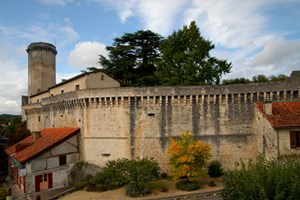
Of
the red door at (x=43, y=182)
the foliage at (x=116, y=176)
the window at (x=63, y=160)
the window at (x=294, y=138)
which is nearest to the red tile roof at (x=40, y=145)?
the window at (x=63, y=160)

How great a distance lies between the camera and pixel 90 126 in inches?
805

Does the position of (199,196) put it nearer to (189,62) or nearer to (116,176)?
(116,176)

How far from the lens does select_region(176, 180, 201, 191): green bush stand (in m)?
16.2

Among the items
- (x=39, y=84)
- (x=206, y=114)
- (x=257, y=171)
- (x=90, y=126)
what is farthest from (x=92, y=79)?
(x=39, y=84)

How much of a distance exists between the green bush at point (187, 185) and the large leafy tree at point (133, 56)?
14521 mm

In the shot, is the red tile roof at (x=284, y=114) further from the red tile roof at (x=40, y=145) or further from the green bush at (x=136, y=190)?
the red tile roof at (x=40, y=145)

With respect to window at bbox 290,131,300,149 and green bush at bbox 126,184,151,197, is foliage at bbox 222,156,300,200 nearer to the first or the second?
window at bbox 290,131,300,149

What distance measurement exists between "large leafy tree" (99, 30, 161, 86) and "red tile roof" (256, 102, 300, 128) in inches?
583

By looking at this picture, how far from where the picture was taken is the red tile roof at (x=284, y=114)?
1540 cm

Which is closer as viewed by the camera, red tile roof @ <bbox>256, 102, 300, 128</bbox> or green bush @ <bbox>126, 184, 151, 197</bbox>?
red tile roof @ <bbox>256, 102, 300, 128</bbox>

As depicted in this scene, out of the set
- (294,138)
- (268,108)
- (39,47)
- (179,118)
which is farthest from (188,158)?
(39,47)

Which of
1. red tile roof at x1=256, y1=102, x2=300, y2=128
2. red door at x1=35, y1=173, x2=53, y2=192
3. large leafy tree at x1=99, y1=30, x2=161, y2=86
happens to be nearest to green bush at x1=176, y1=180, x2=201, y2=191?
red tile roof at x1=256, y1=102, x2=300, y2=128

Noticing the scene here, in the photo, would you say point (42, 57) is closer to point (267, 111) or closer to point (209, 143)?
point (209, 143)

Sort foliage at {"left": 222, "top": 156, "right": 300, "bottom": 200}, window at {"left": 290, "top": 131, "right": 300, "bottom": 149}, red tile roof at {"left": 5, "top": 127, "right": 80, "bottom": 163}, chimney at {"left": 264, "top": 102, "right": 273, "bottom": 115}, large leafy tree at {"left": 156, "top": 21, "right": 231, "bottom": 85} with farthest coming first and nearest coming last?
large leafy tree at {"left": 156, "top": 21, "right": 231, "bottom": 85} < red tile roof at {"left": 5, "top": 127, "right": 80, "bottom": 163} < chimney at {"left": 264, "top": 102, "right": 273, "bottom": 115} < window at {"left": 290, "top": 131, "right": 300, "bottom": 149} < foliage at {"left": 222, "top": 156, "right": 300, "bottom": 200}
